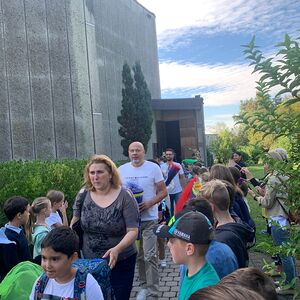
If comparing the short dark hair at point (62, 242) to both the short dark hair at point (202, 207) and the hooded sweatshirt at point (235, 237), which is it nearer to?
the short dark hair at point (202, 207)

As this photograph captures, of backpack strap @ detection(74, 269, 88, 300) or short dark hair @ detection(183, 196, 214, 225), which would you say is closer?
backpack strap @ detection(74, 269, 88, 300)

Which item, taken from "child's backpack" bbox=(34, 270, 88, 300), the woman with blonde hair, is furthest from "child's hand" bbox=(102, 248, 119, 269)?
"child's backpack" bbox=(34, 270, 88, 300)

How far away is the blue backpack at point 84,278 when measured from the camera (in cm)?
233

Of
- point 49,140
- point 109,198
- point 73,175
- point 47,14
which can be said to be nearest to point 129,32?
point 47,14

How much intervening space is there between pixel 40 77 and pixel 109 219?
34.0 feet

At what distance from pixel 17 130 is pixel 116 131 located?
10.6 metres

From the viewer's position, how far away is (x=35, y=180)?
21.3ft

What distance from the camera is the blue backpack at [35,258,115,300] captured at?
2.33 metres

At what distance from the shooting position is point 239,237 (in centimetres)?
292

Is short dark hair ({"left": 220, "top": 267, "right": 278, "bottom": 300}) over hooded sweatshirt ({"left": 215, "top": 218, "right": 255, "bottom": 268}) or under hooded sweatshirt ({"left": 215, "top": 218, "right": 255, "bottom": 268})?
over

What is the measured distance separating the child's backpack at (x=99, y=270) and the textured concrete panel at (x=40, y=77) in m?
10.3

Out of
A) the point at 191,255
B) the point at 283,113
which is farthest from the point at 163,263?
the point at 283,113

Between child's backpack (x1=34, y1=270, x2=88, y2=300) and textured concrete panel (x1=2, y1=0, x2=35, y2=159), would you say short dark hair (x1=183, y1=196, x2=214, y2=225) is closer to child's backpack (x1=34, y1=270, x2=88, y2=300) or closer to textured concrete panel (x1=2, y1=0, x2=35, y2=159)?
child's backpack (x1=34, y1=270, x2=88, y2=300)

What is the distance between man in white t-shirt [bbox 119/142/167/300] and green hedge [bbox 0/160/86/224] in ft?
7.59
